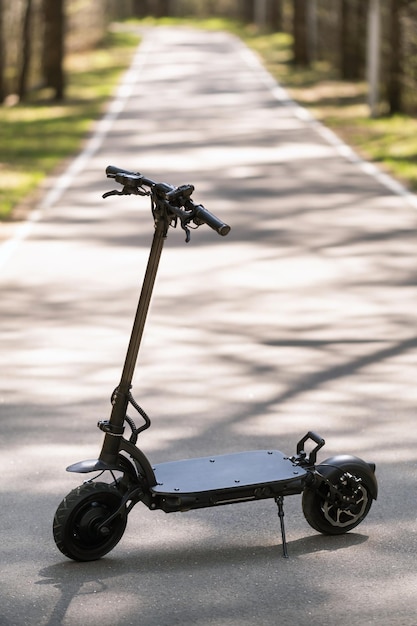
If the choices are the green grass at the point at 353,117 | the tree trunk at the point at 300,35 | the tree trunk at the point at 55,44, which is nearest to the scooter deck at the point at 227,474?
the green grass at the point at 353,117

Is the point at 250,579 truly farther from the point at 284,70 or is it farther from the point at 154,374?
the point at 284,70

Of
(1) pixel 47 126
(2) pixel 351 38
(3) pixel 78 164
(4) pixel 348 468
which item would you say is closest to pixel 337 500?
(4) pixel 348 468

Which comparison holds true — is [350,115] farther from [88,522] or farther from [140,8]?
[140,8]

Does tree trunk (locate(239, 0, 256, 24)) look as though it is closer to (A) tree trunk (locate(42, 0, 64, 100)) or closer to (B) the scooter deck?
(A) tree trunk (locate(42, 0, 64, 100))

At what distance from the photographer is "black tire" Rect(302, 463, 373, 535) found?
5.41m

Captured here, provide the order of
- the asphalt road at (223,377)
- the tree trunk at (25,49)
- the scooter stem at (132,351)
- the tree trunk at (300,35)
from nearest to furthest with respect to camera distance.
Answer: the asphalt road at (223,377), the scooter stem at (132,351), the tree trunk at (25,49), the tree trunk at (300,35)

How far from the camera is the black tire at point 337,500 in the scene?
5.41 metres

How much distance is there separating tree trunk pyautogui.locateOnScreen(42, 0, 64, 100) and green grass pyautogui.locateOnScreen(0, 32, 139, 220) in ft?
1.61

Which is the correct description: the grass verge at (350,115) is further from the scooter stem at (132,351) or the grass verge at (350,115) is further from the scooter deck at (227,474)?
the scooter stem at (132,351)

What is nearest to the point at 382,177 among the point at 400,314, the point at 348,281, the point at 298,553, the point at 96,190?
the point at 96,190

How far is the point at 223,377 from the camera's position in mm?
8273

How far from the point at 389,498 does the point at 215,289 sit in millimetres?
5460

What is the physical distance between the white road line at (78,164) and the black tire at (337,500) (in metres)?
7.47

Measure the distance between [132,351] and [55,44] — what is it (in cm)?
2798
